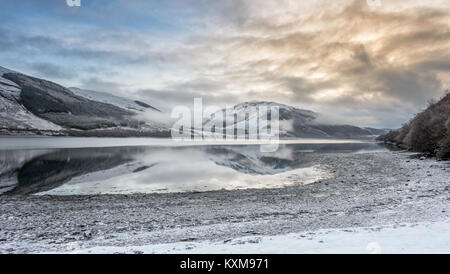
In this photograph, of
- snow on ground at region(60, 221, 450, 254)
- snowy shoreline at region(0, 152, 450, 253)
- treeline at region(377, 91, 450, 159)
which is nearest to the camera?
snow on ground at region(60, 221, 450, 254)

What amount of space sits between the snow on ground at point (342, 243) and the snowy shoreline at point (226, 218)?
0.10ft

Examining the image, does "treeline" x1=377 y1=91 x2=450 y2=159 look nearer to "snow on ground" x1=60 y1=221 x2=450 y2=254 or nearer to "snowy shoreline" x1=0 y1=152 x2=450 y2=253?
"snowy shoreline" x1=0 y1=152 x2=450 y2=253

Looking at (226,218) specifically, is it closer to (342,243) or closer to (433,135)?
(342,243)

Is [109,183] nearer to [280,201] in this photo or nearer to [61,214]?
[61,214]

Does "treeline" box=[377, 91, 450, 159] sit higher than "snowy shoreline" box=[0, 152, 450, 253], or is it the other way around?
"treeline" box=[377, 91, 450, 159]

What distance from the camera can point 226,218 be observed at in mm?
14828

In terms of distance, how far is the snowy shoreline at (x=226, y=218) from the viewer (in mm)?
9336

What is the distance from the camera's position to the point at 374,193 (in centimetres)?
2027

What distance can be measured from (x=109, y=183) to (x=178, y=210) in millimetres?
15169

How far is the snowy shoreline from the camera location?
9336 millimetres

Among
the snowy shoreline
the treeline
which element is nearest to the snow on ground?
the snowy shoreline

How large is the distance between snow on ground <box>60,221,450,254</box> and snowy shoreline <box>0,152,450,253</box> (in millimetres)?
30
